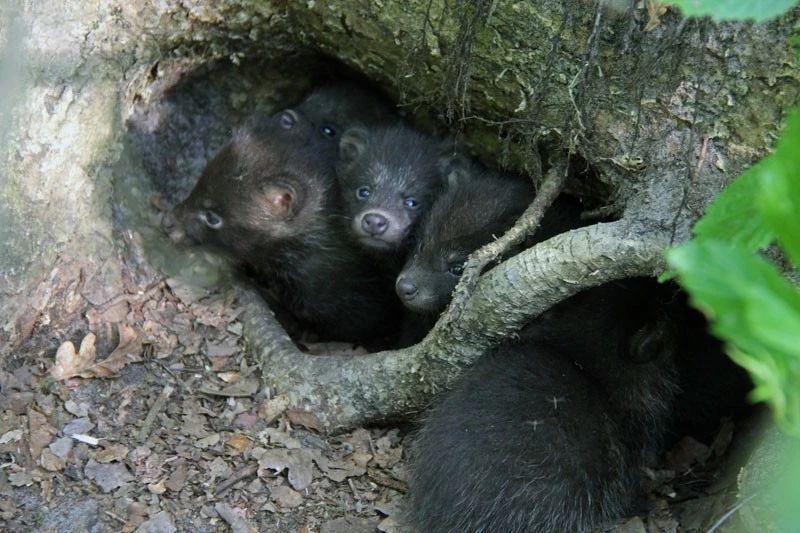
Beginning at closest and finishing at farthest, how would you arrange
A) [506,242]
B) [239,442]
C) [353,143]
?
1. [506,242]
2. [239,442]
3. [353,143]

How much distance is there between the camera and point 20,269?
4.21 meters

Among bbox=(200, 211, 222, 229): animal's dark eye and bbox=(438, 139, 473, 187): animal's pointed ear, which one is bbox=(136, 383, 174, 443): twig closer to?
bbox=(200, 211, 222, 229): animal's dark eye

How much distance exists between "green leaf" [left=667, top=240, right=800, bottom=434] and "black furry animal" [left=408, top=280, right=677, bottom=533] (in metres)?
2.42

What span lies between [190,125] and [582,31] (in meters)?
3.13

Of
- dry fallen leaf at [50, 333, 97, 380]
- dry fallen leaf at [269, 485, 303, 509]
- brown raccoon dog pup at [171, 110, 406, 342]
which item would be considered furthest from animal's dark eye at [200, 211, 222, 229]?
dry fallen leaf at [269, 485, 303, 509]

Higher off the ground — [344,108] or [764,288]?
[764,288]

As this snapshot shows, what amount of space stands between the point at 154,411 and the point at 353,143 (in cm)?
225

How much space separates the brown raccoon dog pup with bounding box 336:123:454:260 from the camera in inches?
213

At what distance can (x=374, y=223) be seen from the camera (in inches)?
211

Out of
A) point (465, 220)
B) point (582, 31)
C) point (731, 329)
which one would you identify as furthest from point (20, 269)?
point (731, 329)

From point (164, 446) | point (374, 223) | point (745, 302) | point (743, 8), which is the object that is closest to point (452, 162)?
point (374, 223)

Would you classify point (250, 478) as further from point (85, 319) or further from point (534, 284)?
point (534, 284)

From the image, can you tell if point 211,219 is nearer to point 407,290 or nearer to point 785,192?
point 407,290

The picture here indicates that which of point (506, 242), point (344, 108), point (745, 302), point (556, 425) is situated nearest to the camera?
point (745, 302)
